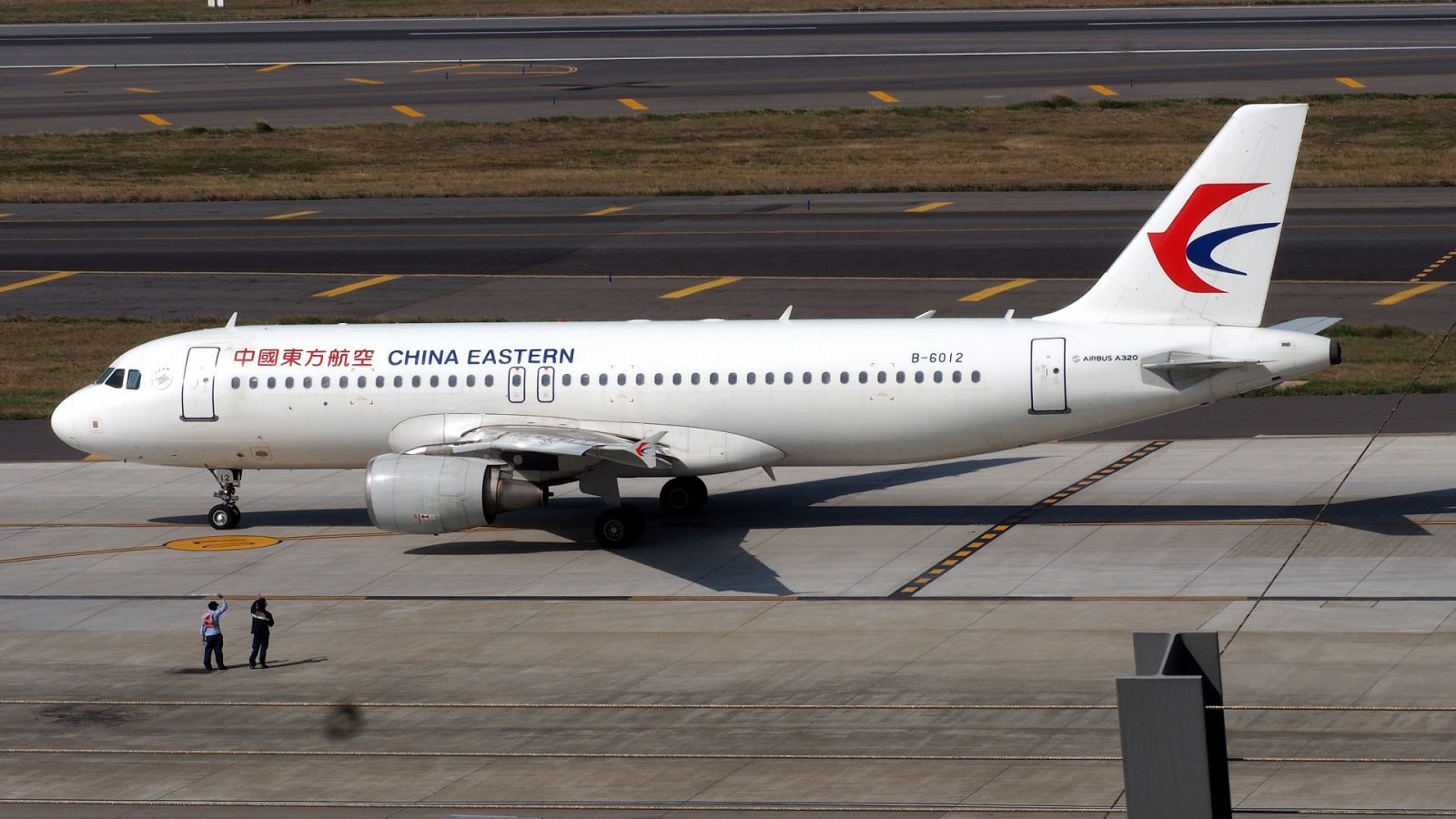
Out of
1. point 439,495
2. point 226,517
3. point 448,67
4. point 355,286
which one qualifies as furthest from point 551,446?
point 448,67

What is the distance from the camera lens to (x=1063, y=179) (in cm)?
7894

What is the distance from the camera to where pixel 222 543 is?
3884 cm

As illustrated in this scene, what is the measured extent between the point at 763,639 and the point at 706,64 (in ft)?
269

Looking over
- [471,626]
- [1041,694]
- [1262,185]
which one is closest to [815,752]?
[1041,694]

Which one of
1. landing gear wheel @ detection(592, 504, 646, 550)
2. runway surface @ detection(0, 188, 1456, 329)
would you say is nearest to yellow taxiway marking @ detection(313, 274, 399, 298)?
runway surface @ detection(0, 188, 1456, 329)

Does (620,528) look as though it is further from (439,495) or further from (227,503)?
(227,503)

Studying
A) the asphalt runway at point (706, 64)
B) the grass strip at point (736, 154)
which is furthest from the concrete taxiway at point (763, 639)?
the asphalt runway at point (706, 64)

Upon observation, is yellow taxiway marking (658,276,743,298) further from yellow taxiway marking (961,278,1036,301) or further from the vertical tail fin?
the vertical tail fin

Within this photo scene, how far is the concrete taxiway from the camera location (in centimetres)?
2419

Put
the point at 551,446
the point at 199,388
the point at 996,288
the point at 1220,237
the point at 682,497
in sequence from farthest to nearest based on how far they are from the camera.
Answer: the point at 996,288, the point at 682,497, the point at 199,388, the point at 1220,237, the point at 551,446

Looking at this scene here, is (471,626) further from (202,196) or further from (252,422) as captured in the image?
(202,196)

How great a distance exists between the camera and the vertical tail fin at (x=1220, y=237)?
3522 centimetres

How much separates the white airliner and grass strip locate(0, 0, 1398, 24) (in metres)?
99.9

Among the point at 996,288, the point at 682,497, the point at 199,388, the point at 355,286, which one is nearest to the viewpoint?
the point at 199,388
